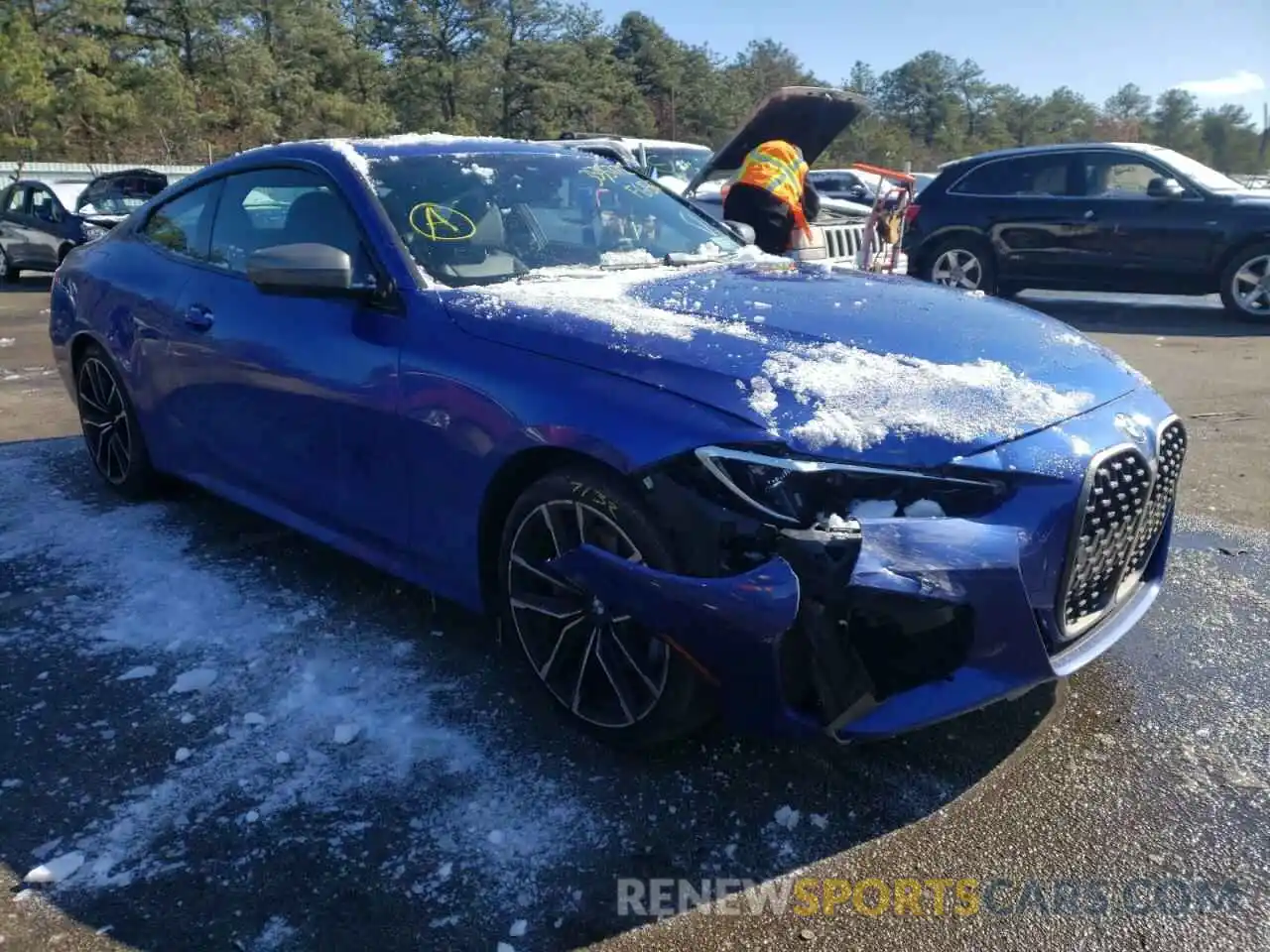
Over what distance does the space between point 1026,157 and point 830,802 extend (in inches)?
374

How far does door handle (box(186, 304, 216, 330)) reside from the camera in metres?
3.96

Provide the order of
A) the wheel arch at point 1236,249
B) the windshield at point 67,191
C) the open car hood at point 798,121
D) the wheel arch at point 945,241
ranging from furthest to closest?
the windshield at point 67,191, the wheel arch at point 945,241, the wheel arch at point 1236,249, the open car hood at point 798,121

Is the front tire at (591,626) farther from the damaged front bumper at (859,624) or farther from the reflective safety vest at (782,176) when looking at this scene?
the reflective safety vest at (782,176)

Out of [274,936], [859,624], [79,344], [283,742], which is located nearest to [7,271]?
[79,344]

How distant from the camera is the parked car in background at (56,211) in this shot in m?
13.6

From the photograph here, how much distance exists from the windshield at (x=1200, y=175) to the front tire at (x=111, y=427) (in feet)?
30.4

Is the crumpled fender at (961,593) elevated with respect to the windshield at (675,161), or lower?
lower

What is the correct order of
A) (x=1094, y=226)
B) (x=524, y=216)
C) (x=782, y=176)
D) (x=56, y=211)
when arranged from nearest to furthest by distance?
1. (x=524, y=216)
2. (x=782, y=176)
3. (x=1094, y=226)
4. (x=56, y=211)

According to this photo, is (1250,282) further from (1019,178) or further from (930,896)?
(930,896)

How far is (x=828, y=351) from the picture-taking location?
8.73 feet

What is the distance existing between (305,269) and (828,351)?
1.58m

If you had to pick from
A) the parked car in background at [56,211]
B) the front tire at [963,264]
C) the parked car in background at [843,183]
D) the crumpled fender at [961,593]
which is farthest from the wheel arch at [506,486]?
the parked car in background at [843,183]

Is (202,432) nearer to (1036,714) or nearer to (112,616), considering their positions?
(112,616)

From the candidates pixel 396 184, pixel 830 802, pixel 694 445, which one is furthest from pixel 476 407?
pixel 830 802
